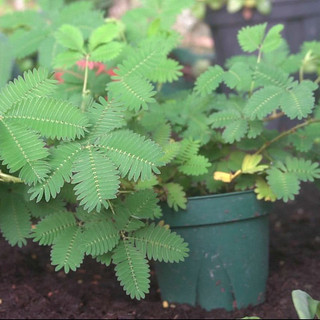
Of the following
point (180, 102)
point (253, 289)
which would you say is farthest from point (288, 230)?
point (180, 102)

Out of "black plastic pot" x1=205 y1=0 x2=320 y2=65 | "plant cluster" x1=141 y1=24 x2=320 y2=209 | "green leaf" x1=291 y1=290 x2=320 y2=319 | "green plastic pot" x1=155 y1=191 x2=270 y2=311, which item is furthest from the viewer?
"black plastic pot" x1=205 y1=0 x2=320 y2=65

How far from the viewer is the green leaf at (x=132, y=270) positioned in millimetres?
1339

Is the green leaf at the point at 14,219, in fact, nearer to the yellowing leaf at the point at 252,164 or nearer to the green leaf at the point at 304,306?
the yellowing leaf at the point at 252,164

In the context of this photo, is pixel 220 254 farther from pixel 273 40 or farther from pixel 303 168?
pixel 273 40

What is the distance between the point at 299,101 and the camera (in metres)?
1.48

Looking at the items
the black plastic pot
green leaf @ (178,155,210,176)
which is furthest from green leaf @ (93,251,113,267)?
the black plastic pot

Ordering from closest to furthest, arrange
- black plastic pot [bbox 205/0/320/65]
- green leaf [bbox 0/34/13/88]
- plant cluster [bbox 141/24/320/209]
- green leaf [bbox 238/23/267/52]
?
plant cluster [bbox 141/24/320/209] → green leaf [bbox 238/23/267/52] → green leaf [bbox 0/34/13/88] → black plastic pot [bbox 205/0/320/65]

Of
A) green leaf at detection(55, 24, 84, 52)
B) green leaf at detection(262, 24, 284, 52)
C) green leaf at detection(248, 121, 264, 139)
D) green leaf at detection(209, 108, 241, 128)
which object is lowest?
green leaf at detection(248, 121, 264, 139)

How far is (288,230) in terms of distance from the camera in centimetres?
246

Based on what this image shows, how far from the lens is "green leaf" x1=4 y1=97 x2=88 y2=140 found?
4.19 feet

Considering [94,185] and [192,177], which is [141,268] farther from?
[192,177]

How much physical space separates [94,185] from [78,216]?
25cm

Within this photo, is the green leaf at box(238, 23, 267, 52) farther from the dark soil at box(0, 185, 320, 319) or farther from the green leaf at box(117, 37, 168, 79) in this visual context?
the dark soil at box(0, 185, 320, 319)

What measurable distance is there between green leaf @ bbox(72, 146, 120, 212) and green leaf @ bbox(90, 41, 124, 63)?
0.52 m
